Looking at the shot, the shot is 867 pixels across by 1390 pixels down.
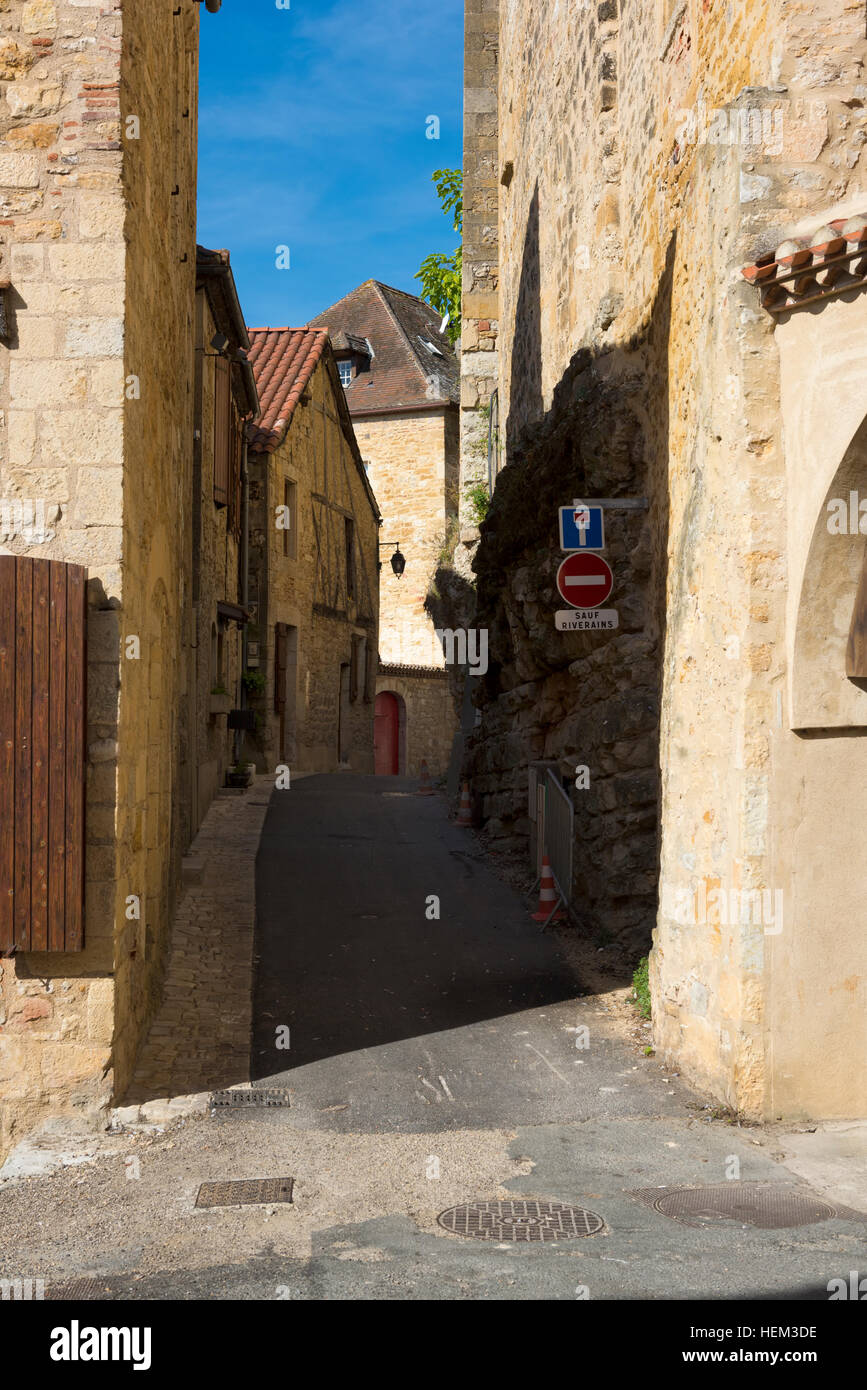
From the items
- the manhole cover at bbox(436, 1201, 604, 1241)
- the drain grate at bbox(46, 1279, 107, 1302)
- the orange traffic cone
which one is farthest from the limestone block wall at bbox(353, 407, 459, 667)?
the drain grate at bbox(46, 1279, 107, 1302)

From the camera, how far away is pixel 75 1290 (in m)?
4.09

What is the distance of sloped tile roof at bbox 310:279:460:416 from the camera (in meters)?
32.3

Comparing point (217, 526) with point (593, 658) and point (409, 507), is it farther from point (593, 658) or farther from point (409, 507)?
point (409, 507)

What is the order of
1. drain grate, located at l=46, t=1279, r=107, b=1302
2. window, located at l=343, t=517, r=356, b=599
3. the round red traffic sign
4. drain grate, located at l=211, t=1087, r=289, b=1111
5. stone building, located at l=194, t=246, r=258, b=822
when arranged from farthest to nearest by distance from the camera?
window, located at l=343, t=517, r=356, b=599
stone building, located at l=194, t=246, r=258, b=822
the round red traffic sign
drain grate, located at l=211, t=1087, r=289, b=1111
drain grate, located at l=46, t=1279, r=107, b=1302

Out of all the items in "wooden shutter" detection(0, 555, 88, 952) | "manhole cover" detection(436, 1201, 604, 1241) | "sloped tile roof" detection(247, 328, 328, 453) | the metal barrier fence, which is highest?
"sloped tile roof" detection(247, 328, 328, 453)

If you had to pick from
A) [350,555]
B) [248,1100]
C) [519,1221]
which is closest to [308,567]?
[350,555]

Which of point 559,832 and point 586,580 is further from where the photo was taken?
point 559,832

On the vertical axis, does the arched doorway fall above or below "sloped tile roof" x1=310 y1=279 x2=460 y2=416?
below

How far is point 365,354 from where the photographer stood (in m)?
A: 34.0

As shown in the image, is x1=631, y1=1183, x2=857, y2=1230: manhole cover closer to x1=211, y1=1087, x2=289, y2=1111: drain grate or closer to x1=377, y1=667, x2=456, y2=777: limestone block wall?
x1=211, y1=1087, x2=289, y2=1111: drain grate

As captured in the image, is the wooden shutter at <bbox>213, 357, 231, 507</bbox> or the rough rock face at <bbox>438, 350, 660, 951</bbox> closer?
the rough rock face at <bbox>438, 350, 660, 951</bbox>

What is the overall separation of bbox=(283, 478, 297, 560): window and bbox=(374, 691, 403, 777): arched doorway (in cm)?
939

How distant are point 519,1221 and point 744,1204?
2.86 feet

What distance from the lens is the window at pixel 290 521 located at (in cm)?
2158
